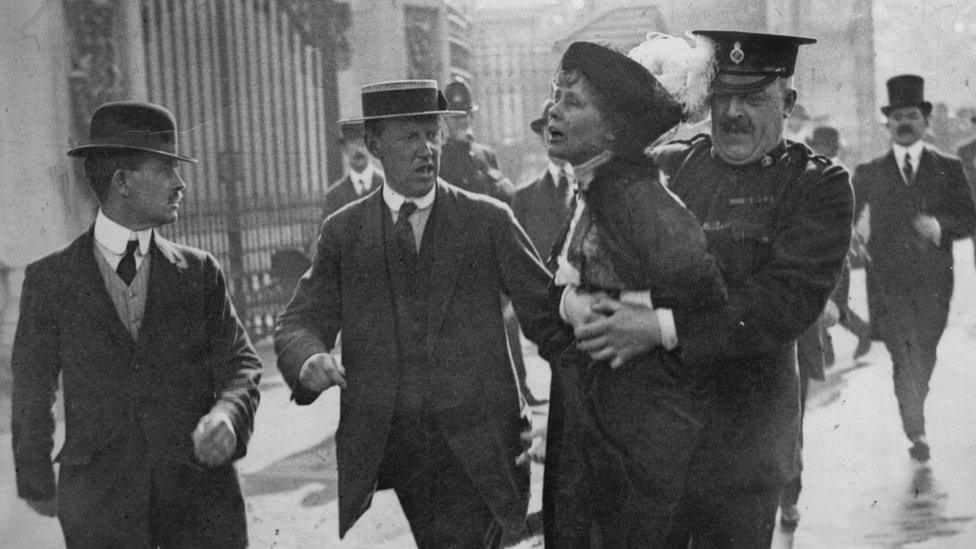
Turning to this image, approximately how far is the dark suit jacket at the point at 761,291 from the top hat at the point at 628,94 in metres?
0.31

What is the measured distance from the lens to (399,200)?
3.20 meters

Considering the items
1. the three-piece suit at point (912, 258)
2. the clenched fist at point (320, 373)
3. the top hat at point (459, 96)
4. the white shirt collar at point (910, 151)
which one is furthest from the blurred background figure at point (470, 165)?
the clenched fist at point (320, 373)

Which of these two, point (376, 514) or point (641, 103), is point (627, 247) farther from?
point (376, 514)

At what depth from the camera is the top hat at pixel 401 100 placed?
10.5 feet

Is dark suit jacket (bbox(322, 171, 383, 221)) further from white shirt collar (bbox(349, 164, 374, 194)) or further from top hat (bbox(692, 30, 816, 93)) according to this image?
top hat (bbox(692, 30, 816, 93))

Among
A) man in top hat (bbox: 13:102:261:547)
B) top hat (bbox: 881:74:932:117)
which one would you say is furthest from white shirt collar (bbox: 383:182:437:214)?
top hat (bbox: 881:74:932:117)

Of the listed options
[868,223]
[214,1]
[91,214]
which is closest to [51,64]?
[91,214]

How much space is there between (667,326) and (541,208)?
3.57 m

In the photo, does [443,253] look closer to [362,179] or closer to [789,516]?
[789,516]

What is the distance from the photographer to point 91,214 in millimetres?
4430

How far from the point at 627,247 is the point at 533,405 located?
3918mm

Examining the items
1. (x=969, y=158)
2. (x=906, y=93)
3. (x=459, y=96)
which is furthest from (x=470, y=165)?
(x=969, y=158)

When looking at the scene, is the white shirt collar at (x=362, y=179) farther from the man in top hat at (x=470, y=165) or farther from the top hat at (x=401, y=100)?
the top hat at (x=401, y=100)

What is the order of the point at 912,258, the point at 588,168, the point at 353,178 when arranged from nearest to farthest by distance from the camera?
the point at 588,168, the point at 912,258, the point at 353,178
